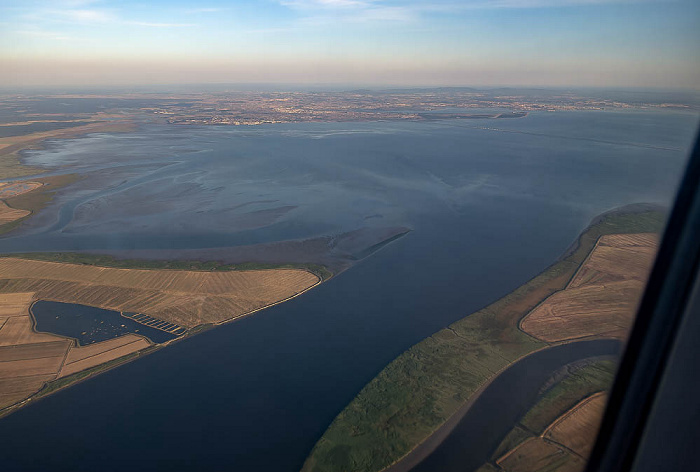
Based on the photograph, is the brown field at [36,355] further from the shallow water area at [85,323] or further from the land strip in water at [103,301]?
the shallow water area at [85,323]

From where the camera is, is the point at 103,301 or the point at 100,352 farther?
the point at 103,301

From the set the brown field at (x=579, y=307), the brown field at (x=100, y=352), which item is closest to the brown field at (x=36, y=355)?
the brown field at (x=100, y=352)

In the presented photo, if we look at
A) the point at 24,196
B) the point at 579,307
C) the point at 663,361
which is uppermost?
the point at 663,361

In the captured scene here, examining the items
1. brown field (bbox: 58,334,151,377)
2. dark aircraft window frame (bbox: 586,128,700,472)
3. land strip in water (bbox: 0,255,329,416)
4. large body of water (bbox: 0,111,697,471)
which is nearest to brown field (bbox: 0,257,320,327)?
land strip in water (bbox: 0,255,329,416)

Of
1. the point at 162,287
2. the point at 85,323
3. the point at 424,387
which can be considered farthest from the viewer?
the point at 162,287

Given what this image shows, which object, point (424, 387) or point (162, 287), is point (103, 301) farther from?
point (424, 387)

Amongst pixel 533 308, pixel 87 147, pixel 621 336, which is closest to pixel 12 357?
pixel 621 336

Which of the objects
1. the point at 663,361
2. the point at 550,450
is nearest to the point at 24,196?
the point at 550,450
